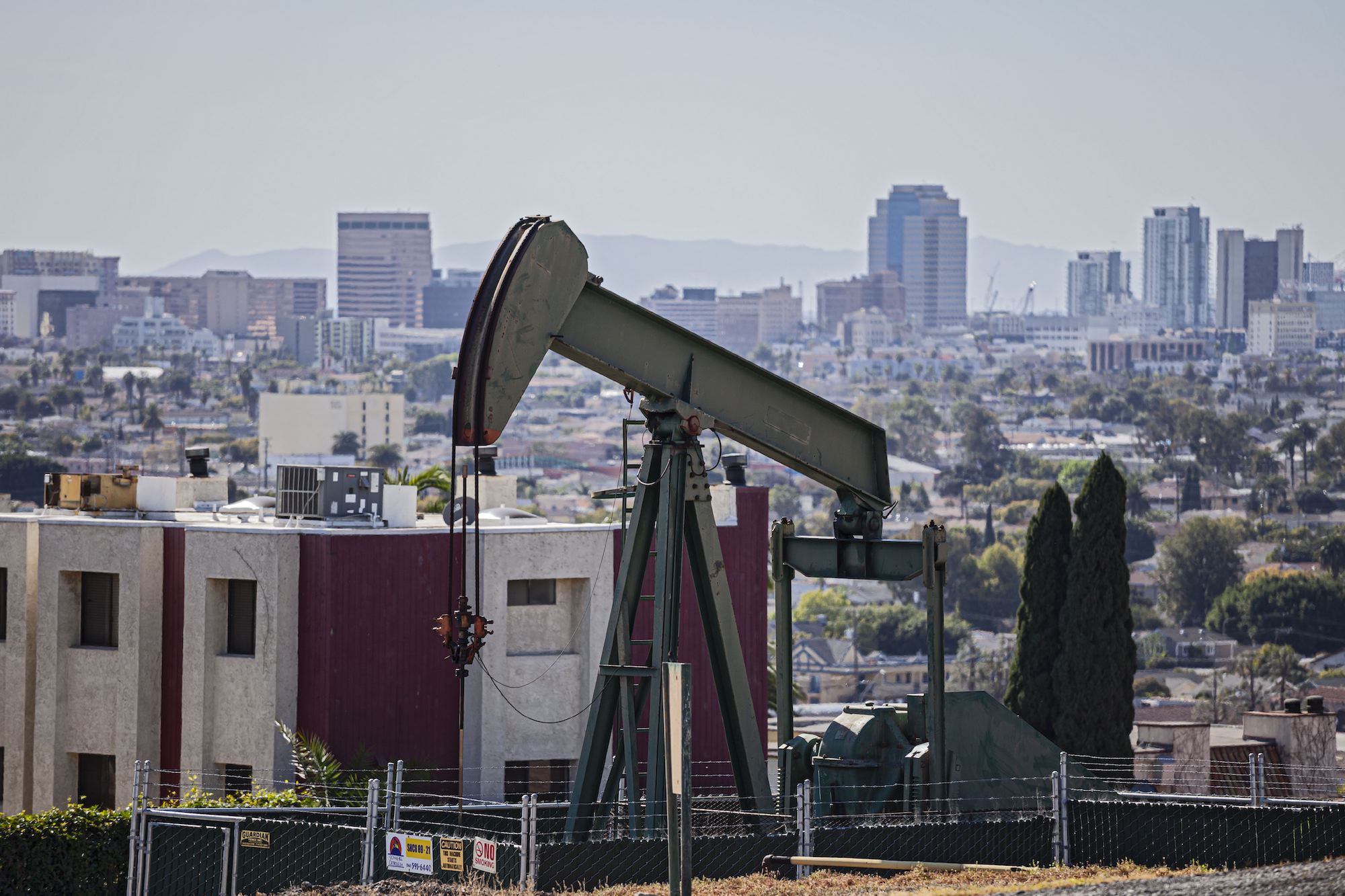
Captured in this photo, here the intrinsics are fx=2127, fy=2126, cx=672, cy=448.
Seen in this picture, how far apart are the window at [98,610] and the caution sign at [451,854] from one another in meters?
15.5

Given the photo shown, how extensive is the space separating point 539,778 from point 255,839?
13.6 meters

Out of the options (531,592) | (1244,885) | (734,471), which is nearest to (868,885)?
(1244,885)

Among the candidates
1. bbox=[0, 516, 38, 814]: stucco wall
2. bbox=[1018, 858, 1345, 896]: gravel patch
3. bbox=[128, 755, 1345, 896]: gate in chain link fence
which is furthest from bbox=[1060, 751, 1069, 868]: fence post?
bbox=[0, 516, 38, 814]: stucco wall

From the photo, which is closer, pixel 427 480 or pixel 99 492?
pixel 99 492

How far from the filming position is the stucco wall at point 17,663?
2997 centimetres

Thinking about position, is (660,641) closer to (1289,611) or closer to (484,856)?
(484,856)

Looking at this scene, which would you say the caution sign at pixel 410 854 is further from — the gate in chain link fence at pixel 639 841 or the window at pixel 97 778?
the window at pixel 97 778

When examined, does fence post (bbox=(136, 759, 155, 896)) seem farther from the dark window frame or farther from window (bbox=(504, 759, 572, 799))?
the dark window frame

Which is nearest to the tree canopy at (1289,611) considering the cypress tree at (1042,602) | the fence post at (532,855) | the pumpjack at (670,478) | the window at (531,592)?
the cypress tree at (1042,602)

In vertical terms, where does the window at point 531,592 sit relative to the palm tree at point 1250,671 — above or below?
above

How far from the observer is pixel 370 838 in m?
16.2

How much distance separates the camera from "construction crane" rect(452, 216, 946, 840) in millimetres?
17703

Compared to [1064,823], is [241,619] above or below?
above

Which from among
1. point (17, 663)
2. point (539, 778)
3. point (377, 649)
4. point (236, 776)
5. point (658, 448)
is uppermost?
point (658, 448)
